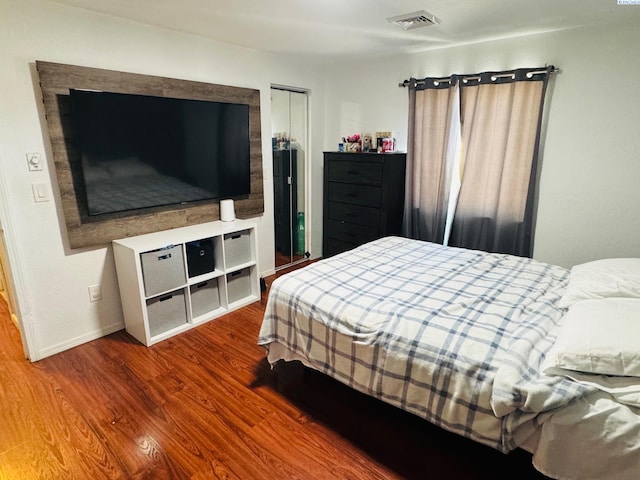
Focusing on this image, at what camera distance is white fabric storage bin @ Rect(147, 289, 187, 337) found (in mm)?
2631

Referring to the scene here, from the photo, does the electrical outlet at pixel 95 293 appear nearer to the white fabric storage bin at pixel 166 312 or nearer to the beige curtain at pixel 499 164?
the white fabric storage bin at pixel 166 312

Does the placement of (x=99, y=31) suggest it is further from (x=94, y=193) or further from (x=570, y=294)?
(x=570, y=294)

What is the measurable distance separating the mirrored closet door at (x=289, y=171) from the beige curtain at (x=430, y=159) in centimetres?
126

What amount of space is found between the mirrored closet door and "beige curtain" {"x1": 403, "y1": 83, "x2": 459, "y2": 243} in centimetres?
126

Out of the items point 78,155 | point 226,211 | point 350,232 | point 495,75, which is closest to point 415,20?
point 495,75

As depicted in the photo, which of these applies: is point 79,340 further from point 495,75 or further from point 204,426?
point 495,75

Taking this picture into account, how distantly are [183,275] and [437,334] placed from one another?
193cm

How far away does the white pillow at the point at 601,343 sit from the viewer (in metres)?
1.27

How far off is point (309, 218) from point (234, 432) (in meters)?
2.85

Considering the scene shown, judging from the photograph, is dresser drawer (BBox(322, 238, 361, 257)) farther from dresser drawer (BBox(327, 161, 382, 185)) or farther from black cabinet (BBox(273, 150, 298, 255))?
dresser drawer (BBox(327, 161, 382, 185))

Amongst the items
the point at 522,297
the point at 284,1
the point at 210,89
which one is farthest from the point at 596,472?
the point at 210,89

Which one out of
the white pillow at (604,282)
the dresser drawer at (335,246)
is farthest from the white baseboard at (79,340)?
the white pillow at (604,282)

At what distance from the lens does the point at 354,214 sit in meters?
3.73

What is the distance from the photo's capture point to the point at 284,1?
7.11 feet
